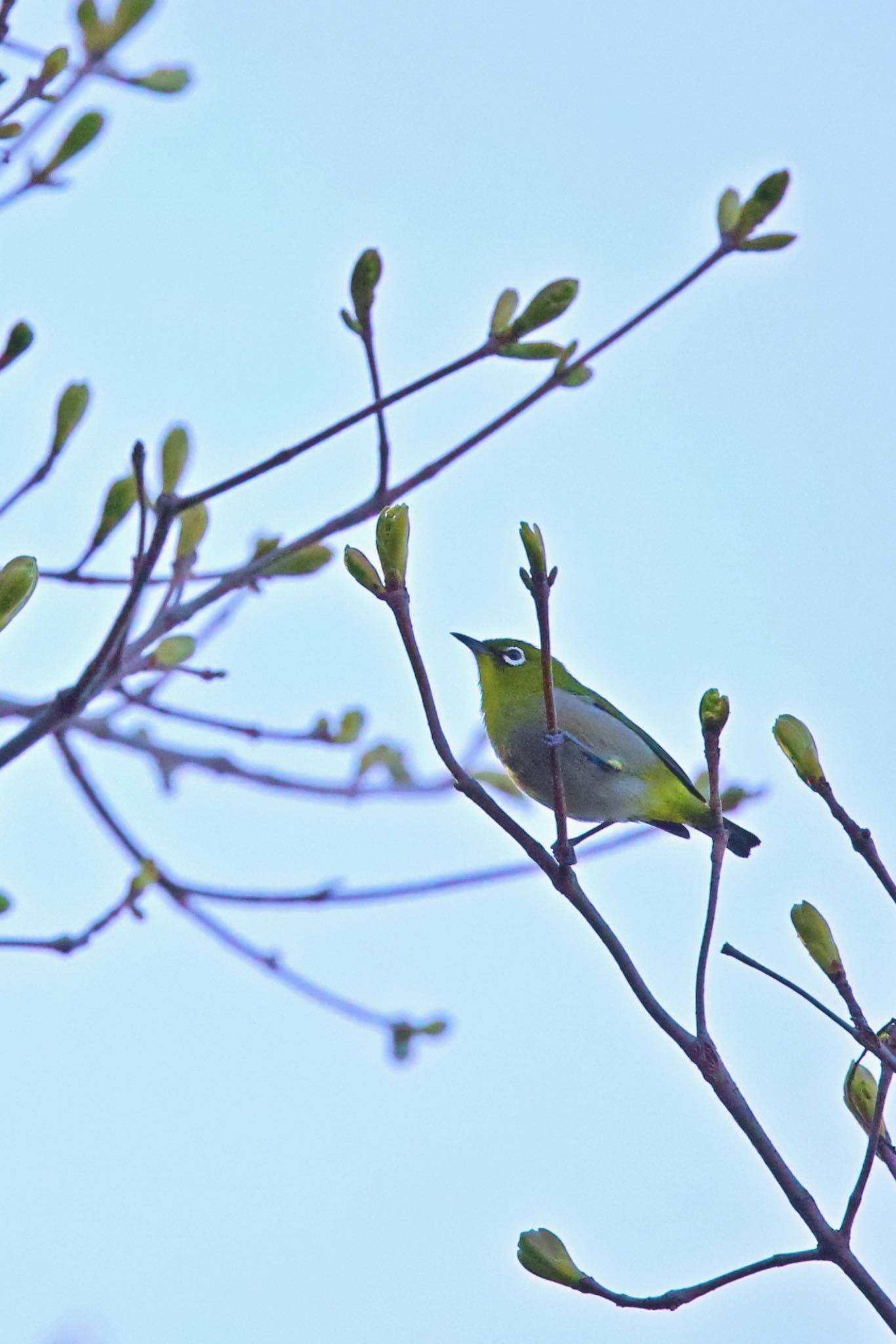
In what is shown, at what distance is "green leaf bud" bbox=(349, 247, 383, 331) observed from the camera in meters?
2.54

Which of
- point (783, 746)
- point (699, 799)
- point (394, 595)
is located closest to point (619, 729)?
point (699, 799)

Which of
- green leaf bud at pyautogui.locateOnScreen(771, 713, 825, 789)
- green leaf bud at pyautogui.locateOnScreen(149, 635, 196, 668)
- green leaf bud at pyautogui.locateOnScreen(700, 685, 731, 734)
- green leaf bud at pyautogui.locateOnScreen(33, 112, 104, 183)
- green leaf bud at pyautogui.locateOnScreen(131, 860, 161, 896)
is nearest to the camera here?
green leaf bud at pyautogui.locateOnScreen(700, 685, 731, 734)

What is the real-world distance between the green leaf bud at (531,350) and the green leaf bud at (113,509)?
0.77 meters

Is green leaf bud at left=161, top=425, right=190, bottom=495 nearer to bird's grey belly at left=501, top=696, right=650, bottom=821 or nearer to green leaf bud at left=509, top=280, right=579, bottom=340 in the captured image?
green leaf bud at left=509, top=280, right=579, bottom=340

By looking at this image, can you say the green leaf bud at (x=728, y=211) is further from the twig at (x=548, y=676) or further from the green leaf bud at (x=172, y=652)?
the green leaf bud at (x=172, y=652)

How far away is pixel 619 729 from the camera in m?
5.38

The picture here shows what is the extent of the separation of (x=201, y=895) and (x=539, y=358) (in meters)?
1.64

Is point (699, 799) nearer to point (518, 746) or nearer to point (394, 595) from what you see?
point (518, 746)

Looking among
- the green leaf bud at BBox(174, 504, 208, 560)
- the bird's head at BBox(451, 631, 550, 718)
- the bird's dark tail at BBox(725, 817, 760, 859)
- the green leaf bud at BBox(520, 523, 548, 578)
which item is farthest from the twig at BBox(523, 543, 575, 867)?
the bird's dark tail at BBox(725, 817, 760, 859)

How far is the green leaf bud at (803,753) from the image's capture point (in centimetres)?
252

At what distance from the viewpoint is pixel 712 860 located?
2.56m

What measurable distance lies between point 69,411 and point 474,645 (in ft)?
9.73

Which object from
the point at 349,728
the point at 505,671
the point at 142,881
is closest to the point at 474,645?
the point at 505,671

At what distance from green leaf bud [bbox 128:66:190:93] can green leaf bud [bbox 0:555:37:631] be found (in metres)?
1.06
